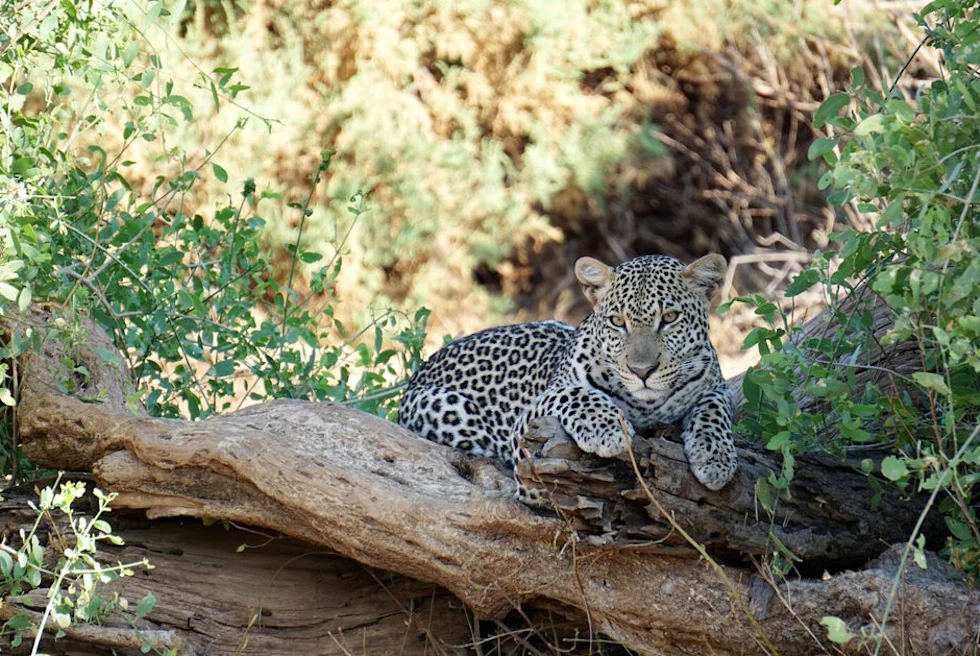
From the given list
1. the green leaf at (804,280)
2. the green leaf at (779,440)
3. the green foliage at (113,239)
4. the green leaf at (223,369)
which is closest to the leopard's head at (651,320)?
the green leaf at (804,280)

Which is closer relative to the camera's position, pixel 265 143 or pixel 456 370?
pixel 456 370

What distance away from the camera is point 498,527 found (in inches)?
233

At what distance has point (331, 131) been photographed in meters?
15.4

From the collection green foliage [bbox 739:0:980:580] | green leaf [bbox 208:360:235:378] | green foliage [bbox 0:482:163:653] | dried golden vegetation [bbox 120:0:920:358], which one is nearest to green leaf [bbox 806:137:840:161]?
green foliage [bbox 739:0:980:580]

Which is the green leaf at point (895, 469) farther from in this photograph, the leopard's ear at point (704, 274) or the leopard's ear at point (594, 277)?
the leopard's ear at point (594, 277)

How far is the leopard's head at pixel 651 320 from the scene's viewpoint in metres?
6.33

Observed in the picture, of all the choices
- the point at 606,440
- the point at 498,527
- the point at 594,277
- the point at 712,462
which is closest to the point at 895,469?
the point at 712,462

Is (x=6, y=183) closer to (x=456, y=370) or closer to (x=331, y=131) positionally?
(x=456, y=370)

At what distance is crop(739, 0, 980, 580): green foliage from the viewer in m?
4.58

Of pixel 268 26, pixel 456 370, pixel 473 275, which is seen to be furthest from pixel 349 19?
pixel 456 370

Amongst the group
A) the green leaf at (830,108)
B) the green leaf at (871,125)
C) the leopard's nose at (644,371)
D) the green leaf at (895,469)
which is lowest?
the leopard's nose at (644,371)

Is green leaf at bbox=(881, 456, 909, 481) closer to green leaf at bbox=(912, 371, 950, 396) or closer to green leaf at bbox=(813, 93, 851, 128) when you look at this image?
green leaf at bbox=(912, 371, 950, 396)

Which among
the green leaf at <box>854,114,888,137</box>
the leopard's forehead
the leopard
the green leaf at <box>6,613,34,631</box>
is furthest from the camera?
the leopard's forehead

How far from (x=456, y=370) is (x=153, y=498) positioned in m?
2.19
